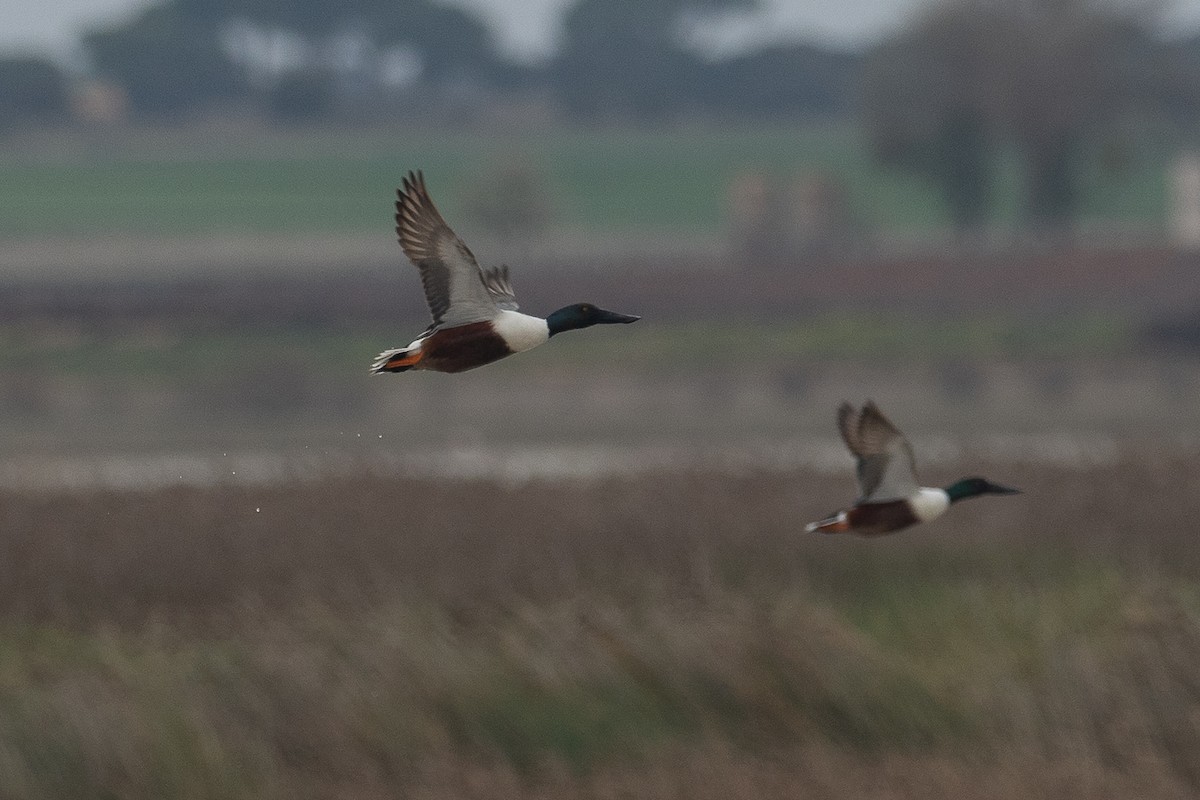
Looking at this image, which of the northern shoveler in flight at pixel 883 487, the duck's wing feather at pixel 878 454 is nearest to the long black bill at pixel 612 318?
the northern shoveler in flight at pixel 883 487

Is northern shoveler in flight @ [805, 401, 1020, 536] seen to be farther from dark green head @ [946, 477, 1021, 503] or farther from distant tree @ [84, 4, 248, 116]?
distant tree @ [84, 4, 248, 116]

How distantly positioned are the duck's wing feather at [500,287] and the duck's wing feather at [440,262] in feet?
0.12

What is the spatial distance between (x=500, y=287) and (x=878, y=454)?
45.3 inches

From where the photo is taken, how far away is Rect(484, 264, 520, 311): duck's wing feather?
19.8ft

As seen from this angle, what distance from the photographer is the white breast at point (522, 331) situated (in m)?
5.76

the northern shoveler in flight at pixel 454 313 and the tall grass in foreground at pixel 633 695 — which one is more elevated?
the northern shoveler in flight at pixel 454 313

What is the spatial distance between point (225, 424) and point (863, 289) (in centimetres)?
1966

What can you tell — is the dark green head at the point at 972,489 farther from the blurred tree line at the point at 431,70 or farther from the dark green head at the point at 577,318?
the blurred tree line at the point at 431,70

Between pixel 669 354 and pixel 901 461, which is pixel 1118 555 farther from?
pixel 669 354

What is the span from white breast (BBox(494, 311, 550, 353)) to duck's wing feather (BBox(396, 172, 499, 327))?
2.4 inches

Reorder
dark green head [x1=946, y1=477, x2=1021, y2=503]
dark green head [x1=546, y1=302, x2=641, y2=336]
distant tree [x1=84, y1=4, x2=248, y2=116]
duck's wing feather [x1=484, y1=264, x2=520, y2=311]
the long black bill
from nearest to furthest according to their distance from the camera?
the long black bill, dark green head [x1=546, y1=302, x2=641, y2=336], duck's wing feather [x1=484, y1=264, x2=520, y2=311], dark green head [x1=946, y1=477, x2=1021, y2=503], distant tree [x1=84, y1=4, x2=248, y2=116]

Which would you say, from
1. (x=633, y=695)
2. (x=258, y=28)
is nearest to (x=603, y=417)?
(x=633, y=695)

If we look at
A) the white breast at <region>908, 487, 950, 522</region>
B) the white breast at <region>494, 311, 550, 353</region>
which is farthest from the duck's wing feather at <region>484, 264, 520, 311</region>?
the white breast at <region>908, 487, 950, 522</region>

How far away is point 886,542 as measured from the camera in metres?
19.4
